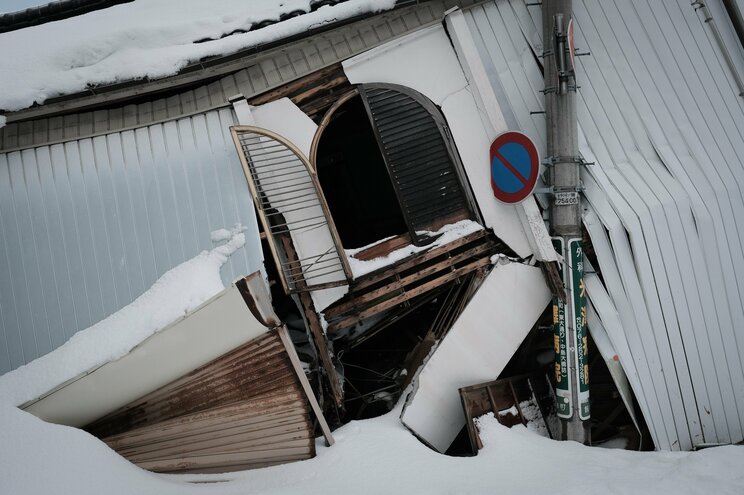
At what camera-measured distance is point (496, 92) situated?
7.48 metres

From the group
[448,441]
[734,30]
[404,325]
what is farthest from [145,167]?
[734,30]

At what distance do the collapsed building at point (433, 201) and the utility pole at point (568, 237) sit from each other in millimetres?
255

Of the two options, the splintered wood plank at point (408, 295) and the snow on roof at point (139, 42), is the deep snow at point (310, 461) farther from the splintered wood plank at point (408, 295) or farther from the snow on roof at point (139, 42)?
the snow on roof at point (139, 42)

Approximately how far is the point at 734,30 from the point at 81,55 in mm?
9616

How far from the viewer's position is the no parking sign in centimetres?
670

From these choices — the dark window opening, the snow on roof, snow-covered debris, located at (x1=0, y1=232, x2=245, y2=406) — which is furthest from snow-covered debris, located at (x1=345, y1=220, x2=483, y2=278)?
the dark window opening

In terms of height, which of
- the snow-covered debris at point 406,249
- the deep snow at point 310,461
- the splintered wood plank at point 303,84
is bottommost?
the deep snow at point 310,461

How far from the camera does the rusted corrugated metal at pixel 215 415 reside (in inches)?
217

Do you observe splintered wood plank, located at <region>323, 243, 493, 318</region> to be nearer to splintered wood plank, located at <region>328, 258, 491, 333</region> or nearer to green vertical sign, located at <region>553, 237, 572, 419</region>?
splintered wood plank, located at <region>328, 258, 491, 333</region>

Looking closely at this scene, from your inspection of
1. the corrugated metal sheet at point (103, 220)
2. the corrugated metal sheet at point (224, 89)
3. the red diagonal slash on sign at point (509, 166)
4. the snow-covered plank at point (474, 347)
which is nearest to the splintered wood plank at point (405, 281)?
the snow-covered plank at point (474, 347)

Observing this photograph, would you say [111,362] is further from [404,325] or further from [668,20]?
[668,20]

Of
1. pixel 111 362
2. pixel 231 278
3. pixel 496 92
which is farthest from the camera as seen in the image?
pixel 496 92

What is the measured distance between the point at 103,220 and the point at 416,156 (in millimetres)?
4284

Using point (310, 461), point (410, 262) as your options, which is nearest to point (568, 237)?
point (410, 262)
